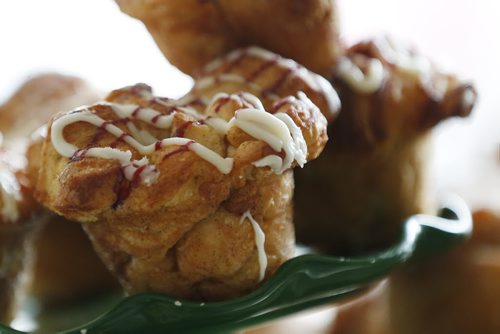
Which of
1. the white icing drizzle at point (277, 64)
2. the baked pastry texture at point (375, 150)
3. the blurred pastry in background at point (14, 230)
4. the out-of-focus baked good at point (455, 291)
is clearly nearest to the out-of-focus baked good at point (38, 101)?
the blurred pastry in background at point (14, 230)

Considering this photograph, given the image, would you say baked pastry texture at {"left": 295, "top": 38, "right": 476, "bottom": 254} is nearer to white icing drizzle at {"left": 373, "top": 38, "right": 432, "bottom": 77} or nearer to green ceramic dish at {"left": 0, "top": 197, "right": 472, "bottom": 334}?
white icing drizzle at {"left": 373, "top": 38, "right": 432, "bottom": 77}

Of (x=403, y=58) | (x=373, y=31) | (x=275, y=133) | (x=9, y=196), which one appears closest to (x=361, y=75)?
(x=403, y=58)

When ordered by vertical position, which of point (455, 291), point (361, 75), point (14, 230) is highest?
point (361, 75)

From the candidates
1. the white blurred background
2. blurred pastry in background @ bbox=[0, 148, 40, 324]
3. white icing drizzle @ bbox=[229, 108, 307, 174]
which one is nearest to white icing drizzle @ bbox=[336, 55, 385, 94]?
white icing drizzle @ bbox=[229, 108, 307, 174]

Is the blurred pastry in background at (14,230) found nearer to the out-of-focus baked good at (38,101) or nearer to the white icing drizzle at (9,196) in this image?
the white icing drizzle at (9,196)

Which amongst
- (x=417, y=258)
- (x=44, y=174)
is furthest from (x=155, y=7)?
(x=417, y=258)

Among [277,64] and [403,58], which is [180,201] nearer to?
[277,64]
